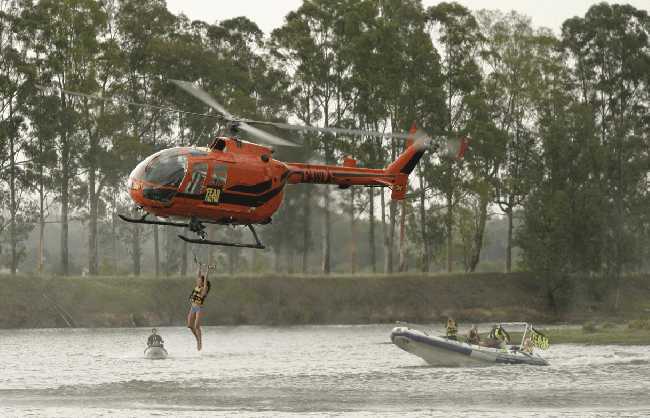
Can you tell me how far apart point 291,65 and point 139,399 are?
4827cm

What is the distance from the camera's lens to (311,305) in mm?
75500

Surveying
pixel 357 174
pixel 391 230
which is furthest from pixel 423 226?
pixel 357 174

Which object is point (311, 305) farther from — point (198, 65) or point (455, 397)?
point (455, 397)

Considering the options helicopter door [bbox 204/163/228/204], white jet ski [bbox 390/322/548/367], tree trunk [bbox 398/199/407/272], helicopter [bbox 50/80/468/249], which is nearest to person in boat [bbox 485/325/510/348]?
white jet ski [bbox 390/322/548/367]

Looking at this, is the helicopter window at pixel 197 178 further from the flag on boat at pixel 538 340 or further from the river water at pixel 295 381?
the flag on boat at pixel 538 340

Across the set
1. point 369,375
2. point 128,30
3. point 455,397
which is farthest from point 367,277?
point 455,397

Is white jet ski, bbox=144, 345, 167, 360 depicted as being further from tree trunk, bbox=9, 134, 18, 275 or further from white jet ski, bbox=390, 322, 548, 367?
tree trunk, bbox=9, 134, 18, 275

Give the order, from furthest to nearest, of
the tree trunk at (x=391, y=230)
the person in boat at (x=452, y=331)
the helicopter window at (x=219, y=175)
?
the tree trunk at (x=391, y=230)
the person in boat at (x=452, y=331)
the helicopter window at (x=219, y=175)

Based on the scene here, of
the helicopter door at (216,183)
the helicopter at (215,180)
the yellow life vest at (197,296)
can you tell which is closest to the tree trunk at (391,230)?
the helicopter at (215,180)

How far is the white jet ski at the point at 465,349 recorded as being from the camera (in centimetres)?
4941

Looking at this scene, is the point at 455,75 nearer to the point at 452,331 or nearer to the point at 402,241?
the point at 402,241

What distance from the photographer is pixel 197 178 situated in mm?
31656

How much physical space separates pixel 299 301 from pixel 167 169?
1757 inches

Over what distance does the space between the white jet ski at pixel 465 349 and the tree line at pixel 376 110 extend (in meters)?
21.8
